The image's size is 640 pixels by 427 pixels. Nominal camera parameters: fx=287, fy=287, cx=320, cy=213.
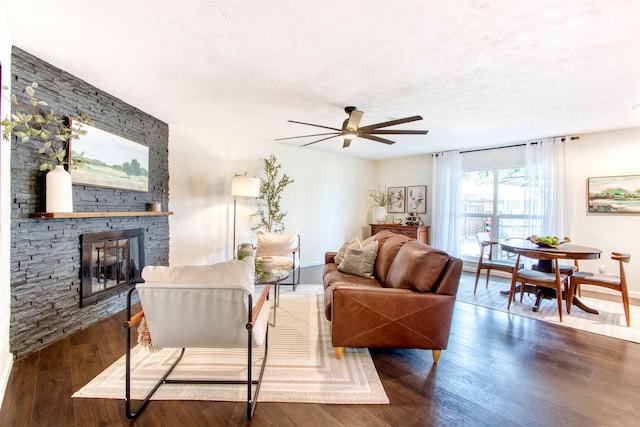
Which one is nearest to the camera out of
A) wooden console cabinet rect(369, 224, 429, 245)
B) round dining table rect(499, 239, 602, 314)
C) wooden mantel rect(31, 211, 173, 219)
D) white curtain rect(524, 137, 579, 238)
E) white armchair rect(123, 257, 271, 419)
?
white armchair rect(123, 257, 271, 419)

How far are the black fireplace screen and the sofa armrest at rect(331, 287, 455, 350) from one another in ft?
8.26

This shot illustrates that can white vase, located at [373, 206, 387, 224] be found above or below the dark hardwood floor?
above

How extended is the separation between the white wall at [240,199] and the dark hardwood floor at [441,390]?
1.99 metres


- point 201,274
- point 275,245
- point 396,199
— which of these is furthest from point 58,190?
point 396,199

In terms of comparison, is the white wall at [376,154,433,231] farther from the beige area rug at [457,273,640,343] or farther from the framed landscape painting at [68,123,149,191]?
the framed landscape painting at [68,123,149,191]

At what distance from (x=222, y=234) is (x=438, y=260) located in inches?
143

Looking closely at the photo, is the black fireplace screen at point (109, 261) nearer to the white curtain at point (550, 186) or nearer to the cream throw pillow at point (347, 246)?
the cream throw pillow at point (347, 246)

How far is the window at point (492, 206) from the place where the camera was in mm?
5238

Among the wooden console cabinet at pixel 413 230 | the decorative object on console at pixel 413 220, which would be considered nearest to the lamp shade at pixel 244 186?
the wooden console cabinet at pixel 413 230

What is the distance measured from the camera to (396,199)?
22.6ft

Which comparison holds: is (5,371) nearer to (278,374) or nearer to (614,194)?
(278,374)

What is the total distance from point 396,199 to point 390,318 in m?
4.99

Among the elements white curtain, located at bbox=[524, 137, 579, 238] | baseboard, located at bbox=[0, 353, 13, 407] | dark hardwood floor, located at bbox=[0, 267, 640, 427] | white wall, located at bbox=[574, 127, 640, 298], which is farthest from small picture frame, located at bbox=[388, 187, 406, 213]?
baseboard, located at bbox=[0, 353, 13, 407]

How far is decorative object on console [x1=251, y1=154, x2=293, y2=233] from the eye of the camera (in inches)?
203
